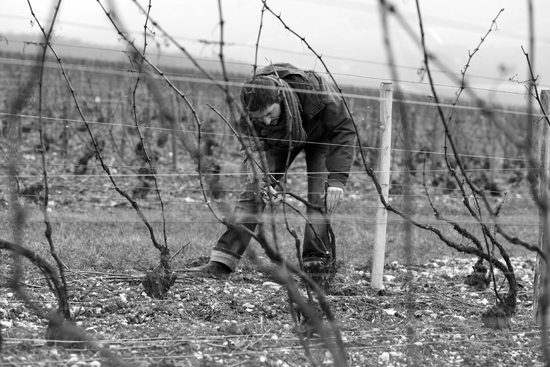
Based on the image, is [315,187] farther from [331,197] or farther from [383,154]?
[383,154]

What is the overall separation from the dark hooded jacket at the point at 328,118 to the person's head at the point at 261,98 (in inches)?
10.6

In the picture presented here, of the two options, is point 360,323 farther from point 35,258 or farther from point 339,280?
point 35,258

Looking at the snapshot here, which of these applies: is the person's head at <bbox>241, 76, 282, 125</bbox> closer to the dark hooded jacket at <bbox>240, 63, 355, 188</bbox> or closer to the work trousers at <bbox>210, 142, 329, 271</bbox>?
the dark hooded jacket at <bbox>240, 63, 355, 188</bbox>

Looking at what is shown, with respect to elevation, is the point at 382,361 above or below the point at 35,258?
below

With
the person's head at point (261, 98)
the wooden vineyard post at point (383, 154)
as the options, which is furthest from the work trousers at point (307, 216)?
the person's head at point (261, 98)

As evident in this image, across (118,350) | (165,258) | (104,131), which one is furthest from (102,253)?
(104,131)

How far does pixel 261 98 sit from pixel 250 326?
1255mm

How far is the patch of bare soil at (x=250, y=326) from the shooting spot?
267 cm

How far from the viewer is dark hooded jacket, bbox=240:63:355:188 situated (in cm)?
412

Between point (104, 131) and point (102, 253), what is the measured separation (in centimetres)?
586

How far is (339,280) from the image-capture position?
171 inches

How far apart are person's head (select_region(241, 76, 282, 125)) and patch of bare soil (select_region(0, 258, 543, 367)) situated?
38.3 inches

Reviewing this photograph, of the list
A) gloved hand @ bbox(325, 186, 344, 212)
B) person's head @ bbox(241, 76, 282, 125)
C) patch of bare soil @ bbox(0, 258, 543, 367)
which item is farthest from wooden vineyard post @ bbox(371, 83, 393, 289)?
person's head @ bbox(241, 76, 282, 125)

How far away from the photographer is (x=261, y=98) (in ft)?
12.3
